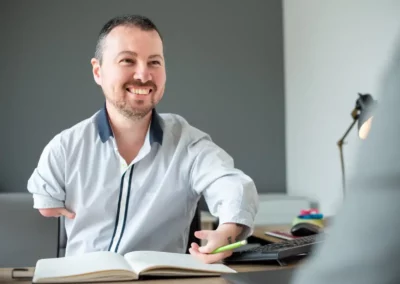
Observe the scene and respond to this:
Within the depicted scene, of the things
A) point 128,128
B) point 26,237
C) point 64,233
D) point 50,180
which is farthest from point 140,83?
point 26,237

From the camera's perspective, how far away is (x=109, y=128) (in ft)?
4.95

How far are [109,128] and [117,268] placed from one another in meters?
0.60

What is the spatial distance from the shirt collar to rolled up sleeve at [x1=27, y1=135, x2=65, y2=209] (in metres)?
0.12

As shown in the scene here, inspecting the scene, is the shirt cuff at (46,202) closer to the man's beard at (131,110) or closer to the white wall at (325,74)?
the man's beard at (131,110)

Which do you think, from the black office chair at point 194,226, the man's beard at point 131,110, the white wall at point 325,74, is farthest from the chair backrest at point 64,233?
the white wall at point 325,74

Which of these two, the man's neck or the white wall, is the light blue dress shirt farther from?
the white wall

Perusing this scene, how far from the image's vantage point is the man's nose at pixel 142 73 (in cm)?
149

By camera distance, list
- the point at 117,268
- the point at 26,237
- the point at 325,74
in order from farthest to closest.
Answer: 1. the point at 325,74
2. the point at 26,237
3. the point at 117,268

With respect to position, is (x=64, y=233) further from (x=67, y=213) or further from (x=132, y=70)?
(x=132, y=70)

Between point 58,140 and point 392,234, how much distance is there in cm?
134

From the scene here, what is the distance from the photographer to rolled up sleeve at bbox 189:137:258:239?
1256 mm

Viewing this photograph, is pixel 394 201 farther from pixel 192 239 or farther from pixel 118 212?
pixel 192 239

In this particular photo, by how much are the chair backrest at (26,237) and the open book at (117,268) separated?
59 centimetres

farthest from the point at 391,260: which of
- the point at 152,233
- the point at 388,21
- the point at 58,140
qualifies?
the point at 388,21
